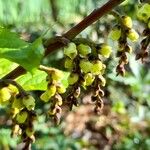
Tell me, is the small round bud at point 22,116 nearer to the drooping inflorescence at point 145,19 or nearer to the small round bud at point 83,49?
the small round bud at point 83,49

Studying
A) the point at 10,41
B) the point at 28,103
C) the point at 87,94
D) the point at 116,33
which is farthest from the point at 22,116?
the point at 87,94

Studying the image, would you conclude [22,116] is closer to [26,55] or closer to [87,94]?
[26,55]

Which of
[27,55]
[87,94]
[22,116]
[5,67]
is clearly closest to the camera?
[27,55]

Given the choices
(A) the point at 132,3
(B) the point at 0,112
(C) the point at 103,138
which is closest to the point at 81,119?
(C) the point at 103,138

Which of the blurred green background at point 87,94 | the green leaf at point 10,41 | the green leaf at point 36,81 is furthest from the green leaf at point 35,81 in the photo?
the blurred green background at point 87,94

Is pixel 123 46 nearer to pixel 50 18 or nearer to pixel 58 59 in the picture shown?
pixel 58 59

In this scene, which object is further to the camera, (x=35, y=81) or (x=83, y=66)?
(x=35, y=81)
